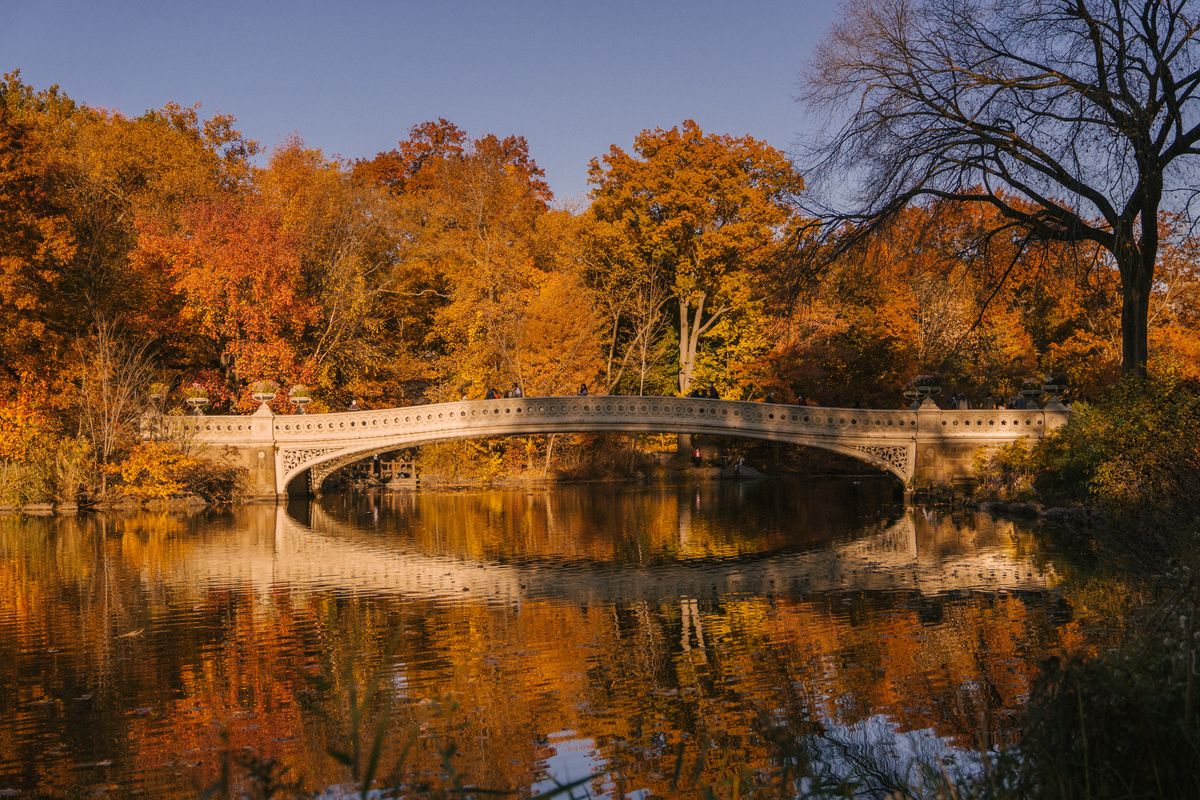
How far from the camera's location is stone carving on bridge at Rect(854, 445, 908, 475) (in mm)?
29078

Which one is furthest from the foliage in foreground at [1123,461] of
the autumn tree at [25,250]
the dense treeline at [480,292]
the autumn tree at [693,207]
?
the autumn tree at [25,250]

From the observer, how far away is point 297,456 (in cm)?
3089

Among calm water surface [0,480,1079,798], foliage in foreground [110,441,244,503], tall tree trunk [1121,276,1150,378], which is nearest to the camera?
calm water surface [0,480,1079,798]

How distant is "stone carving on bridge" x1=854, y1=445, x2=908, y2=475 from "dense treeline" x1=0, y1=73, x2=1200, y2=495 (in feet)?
15.5

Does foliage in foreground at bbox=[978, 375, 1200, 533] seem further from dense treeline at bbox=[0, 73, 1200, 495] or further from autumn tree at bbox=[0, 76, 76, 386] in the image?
autumn tree at bbox=[0, 76, 76, 386]

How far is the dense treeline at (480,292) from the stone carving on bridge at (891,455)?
4.73 meters

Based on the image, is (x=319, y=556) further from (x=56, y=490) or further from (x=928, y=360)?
(x=928, y=360)

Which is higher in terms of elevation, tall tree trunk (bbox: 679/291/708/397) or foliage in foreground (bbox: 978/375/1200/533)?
tall tree trunk (bbox: 679/291/708/397)

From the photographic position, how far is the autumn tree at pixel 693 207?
36.9m

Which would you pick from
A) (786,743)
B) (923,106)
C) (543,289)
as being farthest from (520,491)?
(786,743)

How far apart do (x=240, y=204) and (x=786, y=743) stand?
35.6 meters

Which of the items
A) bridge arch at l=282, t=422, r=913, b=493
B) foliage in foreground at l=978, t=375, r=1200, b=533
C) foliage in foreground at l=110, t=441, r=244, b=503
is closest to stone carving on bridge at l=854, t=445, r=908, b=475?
bridge arch at l=282, t=422, r=913, b=493

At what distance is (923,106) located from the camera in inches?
712

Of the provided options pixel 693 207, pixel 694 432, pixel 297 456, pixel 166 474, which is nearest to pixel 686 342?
pixel 693 207
